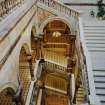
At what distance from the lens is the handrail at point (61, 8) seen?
14.4 metres

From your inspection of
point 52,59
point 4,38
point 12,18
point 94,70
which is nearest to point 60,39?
point 52,59

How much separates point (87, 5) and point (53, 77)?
5579mm

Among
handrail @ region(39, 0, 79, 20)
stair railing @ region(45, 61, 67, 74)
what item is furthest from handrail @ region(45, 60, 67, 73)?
handrail @ region(39, 0, 79, 20)

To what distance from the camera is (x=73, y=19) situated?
1495 centimetres

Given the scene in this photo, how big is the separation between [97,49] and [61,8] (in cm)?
426

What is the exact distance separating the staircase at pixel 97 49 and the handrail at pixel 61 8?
0.79 m

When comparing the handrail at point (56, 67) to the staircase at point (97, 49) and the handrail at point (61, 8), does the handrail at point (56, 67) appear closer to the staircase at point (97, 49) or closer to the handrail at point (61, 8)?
the handrail at point (61, 8)

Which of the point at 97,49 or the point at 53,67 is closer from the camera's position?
the point at 97,49

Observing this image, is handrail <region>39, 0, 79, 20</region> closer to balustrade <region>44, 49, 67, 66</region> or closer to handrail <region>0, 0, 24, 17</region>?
balustrade <region>44, 49, 67, 66</region>

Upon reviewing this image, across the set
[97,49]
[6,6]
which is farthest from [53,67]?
[6,6]

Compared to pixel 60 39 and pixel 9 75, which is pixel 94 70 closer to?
pixel 9 75

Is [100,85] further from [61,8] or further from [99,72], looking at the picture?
[61,8]

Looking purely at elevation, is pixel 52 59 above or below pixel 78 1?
below

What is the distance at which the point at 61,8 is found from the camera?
14648 millimetres
